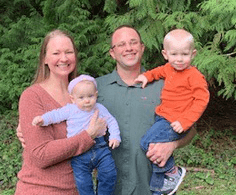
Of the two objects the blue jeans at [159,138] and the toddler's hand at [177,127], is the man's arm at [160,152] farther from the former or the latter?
the toddler's hand at [177,127]

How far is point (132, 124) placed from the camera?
271cm

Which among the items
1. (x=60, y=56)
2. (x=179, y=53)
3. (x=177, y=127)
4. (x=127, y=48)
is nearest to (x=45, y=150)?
(x=60, y=56)

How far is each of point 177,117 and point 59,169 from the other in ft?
2.98

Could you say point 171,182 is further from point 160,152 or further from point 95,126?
point 95,126

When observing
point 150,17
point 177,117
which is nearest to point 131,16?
point 150,17

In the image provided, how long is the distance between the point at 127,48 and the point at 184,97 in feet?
1.99

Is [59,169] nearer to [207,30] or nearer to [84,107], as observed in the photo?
[84,107]

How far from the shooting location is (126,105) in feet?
9.04

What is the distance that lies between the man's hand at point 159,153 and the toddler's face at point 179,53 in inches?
22.6

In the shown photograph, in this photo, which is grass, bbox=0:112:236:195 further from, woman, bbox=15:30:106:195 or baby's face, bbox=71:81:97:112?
baby's face, bbox=71:81:97:112

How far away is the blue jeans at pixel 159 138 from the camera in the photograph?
8.42 ft

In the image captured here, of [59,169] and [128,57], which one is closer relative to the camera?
[59,169]

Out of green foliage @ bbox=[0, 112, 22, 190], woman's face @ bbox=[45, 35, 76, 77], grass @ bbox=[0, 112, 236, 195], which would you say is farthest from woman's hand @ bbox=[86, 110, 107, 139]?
green foliage @ bbox=[0, 112, 22, 190]

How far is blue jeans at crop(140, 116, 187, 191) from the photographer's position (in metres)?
2.57
